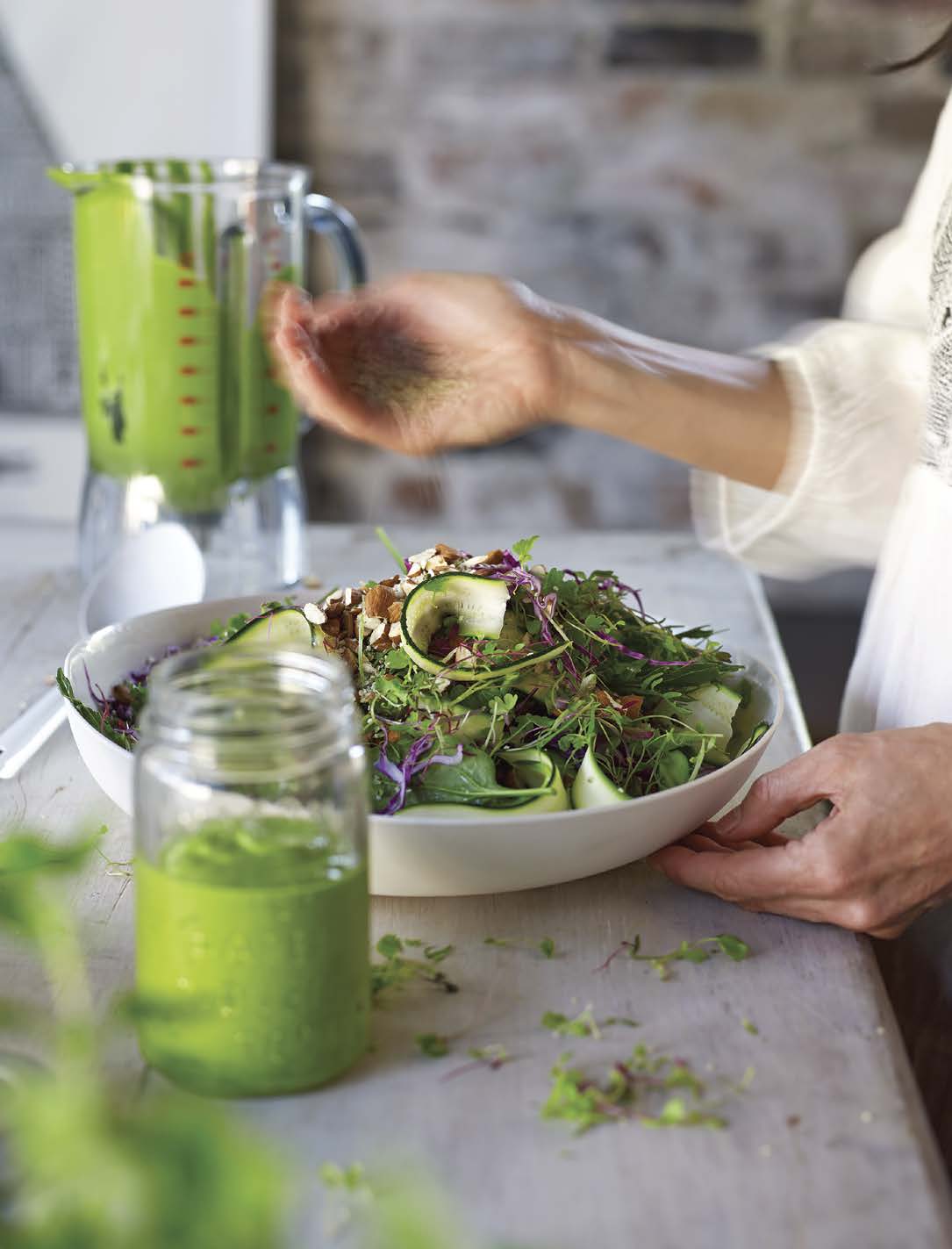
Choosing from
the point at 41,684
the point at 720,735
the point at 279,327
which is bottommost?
the point at 41,684

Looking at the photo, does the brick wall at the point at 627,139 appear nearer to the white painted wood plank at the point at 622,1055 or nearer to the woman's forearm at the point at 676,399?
the woman's forearm at the point at 676,399

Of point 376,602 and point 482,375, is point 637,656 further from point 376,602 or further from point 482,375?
point 482,375

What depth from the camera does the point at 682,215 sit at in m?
2.28

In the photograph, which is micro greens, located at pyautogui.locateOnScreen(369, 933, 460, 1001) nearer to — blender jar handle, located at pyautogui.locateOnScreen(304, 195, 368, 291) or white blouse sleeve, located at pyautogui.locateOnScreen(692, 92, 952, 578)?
white blouse sleeve, located at pyautogui.locateOnScreen(692, 92, 952, 578)

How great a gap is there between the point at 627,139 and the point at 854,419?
132 centimetres

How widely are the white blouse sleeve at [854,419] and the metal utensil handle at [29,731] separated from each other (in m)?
0.59

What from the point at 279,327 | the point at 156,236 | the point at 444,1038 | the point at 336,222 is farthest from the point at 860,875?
the point at 336,222

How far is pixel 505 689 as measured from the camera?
2.44ft

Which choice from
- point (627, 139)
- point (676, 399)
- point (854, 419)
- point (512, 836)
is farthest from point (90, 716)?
point (627, 139)

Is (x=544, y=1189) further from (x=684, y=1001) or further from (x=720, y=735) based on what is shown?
(x=720, y=735)

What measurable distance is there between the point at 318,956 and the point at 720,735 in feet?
1.09

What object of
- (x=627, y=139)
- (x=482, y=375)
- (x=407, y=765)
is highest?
(x=627, y=139)

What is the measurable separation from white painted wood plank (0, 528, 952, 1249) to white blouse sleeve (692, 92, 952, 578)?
1.61 feet

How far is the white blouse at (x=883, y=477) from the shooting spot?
3.13ft
